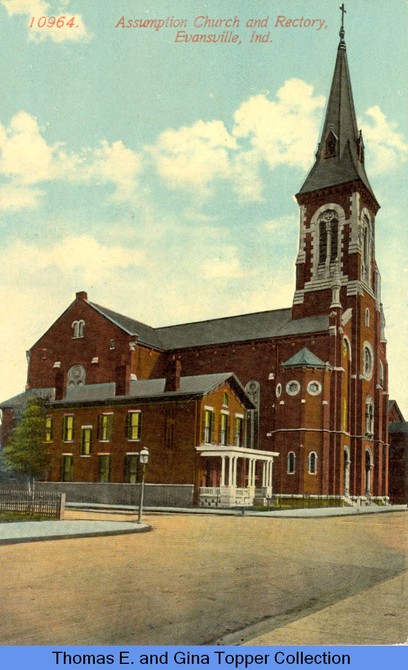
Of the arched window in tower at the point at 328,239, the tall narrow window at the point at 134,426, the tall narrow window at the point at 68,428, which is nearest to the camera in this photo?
the tall narrow window at the point at 134,426

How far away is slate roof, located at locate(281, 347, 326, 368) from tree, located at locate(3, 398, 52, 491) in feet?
52.1

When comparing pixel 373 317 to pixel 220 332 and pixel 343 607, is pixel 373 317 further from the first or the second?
pixel 343 607

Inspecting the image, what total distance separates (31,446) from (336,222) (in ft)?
84.5

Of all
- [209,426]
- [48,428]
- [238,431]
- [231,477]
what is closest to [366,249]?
[238,431]

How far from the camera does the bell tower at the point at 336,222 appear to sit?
49.2m

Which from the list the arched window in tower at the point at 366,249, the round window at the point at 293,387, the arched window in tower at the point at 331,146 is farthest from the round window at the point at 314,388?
the arched window in tower at the point at 331,146

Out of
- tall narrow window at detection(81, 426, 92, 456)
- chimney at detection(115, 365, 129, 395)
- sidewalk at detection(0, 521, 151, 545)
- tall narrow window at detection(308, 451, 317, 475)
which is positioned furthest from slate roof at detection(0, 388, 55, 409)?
sidewalk at detection(0, 521, 151, 545)

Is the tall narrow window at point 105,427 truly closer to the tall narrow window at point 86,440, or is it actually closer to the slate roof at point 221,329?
the tall narrow window at point 86,440

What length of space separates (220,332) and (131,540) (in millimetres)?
36848

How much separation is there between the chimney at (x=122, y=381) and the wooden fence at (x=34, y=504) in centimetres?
1524

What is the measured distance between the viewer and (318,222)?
1996 inches

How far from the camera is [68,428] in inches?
1677

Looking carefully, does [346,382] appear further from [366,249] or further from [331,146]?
[331,146]

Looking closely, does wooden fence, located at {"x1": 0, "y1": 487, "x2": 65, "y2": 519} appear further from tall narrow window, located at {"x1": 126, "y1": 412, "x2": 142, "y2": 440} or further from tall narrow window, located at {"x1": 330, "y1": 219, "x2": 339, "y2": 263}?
tall narrow window, located at {"x1": 330, "y1": 219, "x2": 339, "y2": 263}
